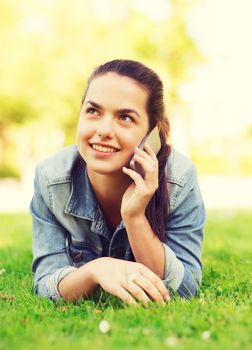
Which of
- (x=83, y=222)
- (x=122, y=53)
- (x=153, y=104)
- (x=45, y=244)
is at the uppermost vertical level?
(x=122, y=53)

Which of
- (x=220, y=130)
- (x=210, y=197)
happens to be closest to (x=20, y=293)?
(x=210, y=197)

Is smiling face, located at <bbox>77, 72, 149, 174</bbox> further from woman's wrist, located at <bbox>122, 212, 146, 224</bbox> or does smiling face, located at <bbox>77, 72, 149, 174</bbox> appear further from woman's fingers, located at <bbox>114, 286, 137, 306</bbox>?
woman's fingers, located at <bbox>114, 286, 137, 306</bbox>

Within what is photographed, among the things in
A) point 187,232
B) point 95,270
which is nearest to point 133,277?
point 95,270

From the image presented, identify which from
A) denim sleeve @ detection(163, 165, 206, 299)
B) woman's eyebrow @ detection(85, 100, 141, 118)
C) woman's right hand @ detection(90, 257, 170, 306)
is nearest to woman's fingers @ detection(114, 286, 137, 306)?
woman's right hand @ detection(90, 257, 170, 306)

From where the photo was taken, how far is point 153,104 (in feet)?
11.7

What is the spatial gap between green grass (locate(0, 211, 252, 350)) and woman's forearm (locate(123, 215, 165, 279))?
0.77 ft

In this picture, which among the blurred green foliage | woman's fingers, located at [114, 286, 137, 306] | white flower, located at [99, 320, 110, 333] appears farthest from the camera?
the blurred green foliage

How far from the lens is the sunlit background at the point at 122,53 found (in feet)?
66.7

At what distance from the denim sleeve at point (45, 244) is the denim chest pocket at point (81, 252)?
72 mm

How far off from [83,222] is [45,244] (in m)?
0.25

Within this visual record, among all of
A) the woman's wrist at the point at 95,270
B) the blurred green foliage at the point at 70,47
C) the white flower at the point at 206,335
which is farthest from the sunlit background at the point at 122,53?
the white flower at the point at 206,335

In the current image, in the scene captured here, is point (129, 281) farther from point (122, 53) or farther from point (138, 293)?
point (122, 53)

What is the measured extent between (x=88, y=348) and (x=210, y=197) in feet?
36.9

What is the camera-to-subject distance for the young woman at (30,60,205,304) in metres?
→ 3.29
